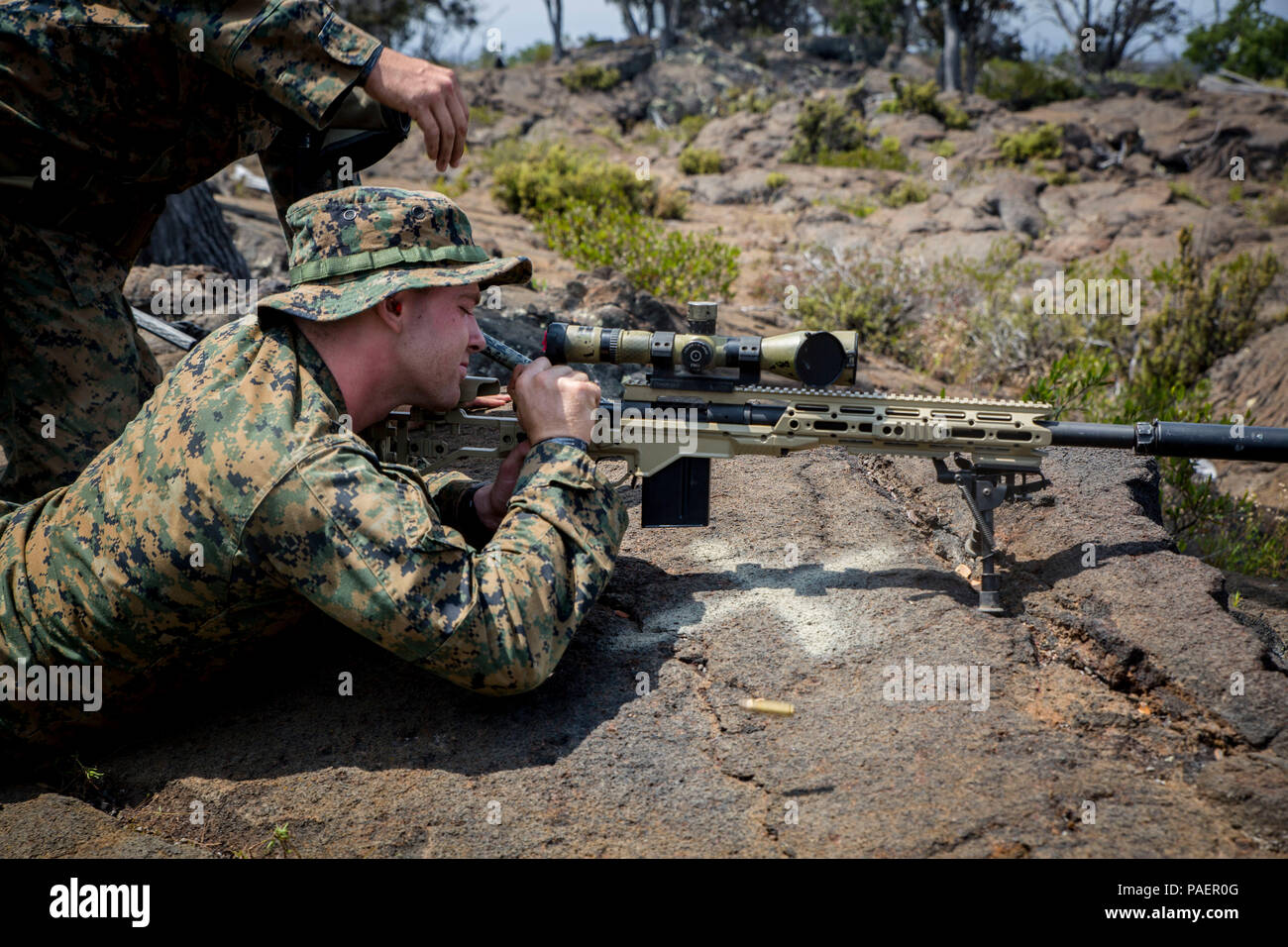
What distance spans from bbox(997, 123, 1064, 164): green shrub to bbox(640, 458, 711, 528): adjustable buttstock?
66.0 ft

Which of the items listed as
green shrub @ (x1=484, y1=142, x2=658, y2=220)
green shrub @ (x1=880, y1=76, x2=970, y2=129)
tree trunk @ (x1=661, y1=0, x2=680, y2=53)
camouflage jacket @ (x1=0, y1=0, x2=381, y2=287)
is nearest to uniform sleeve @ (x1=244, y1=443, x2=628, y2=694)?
camouflage jacket @ (x1=0, y1=0, x2=381, y2=287)

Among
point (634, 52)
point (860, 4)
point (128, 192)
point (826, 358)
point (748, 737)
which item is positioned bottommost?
point (748, 737)

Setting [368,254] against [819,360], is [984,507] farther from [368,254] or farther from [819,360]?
[368,254]

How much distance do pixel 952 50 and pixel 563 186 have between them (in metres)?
24.1

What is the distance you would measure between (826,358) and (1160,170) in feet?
67.1

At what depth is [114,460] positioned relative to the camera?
10.1 feet

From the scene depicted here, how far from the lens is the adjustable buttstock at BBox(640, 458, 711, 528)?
154 inches

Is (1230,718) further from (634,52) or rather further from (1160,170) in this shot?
(634,52)

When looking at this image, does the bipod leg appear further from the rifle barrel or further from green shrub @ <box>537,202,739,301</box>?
green shrub @ <box>537,202,739,301</box>

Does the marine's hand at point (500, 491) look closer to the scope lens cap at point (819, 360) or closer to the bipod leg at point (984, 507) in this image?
the scope lens cap at point (819, 360)

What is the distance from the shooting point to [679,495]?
3939 millimetres

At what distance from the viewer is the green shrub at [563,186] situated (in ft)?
46.6

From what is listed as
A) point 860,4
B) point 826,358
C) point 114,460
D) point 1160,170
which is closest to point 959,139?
point 1160,170

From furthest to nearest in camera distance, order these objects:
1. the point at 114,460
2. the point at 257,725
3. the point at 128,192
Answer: the point at 128,192, the point at 257,725, the point at 114,460
